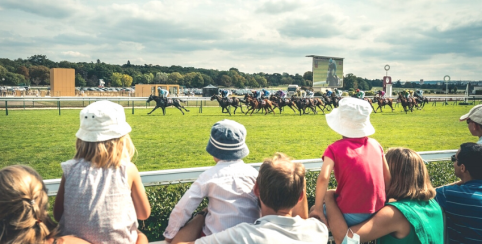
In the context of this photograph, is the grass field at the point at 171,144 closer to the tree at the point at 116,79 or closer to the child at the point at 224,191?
the child at the point at 224,191

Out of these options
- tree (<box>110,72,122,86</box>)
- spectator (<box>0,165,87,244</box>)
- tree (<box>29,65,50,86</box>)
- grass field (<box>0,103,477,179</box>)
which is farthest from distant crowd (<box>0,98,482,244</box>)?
tree (<box>110,72,122,86</box>)

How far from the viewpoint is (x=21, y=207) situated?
1.70 metres

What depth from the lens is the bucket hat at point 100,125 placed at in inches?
82.4

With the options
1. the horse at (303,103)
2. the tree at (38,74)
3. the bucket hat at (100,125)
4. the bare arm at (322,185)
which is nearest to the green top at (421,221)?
the bare arm at (322,185)

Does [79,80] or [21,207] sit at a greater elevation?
[79,80]

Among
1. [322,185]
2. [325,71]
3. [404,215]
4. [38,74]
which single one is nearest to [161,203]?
[322,185]

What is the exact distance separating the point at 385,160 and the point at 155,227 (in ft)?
6.41

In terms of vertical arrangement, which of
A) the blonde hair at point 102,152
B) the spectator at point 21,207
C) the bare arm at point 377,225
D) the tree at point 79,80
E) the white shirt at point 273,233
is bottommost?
the bare arm at point 377,225

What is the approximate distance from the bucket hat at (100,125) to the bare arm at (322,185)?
1246 mm

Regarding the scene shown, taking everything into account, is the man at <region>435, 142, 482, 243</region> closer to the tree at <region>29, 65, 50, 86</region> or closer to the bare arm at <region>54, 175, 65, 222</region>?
the bare arm at <region>54, 175, 65, 222</region>

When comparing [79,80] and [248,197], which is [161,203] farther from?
[79,80]

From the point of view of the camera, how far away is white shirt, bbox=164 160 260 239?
216 centimetres

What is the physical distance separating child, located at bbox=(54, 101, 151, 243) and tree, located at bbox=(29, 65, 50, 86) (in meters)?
84.7

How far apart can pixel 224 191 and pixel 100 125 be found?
0.82 metres
